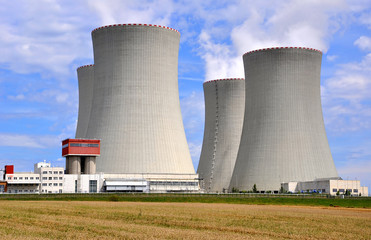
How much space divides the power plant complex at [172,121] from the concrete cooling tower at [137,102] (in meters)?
0.08

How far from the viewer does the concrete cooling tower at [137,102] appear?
1913 inches

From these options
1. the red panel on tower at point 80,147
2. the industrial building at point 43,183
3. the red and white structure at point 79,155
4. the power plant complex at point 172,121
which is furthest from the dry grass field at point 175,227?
the industrial building at point 43,183

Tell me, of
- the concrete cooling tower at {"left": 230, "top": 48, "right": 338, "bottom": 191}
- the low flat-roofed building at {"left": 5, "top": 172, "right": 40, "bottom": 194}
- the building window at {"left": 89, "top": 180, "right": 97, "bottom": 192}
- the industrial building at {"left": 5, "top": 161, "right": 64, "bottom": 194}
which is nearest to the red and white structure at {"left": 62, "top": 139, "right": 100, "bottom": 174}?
the industrial building at {"left": 5, "top": 161, "right": 64, "bottom": 194}

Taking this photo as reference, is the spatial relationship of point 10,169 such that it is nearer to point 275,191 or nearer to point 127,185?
point 127,185

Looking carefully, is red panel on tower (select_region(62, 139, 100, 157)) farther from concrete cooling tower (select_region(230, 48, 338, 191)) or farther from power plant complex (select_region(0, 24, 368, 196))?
concrete cooling tower (select_region(230, 48, 338, 191))

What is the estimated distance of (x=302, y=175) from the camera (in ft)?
173

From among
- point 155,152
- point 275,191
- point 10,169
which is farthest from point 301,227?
point 10,169

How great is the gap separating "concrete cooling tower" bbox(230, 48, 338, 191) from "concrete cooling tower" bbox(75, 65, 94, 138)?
19.1m

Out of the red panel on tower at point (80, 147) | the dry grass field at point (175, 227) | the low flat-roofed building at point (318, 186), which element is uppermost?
the red panel on tower at point (80, 147)

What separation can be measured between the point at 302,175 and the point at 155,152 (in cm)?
1390

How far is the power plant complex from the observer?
48812 millimetres

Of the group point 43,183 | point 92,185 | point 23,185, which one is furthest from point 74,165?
point 23,185

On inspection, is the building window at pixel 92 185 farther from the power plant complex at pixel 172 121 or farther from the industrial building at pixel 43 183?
the industrial building at pixel 43 183

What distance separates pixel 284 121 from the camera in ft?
166
